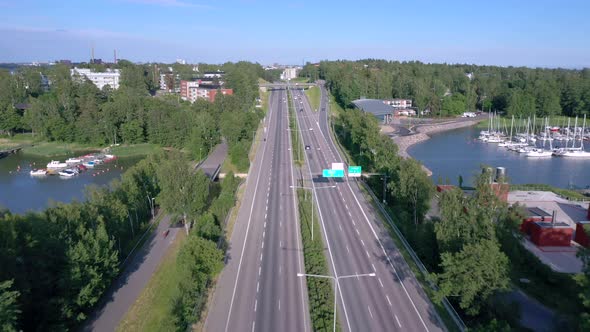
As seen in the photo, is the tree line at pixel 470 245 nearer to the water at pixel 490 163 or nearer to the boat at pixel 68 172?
the water at pixel 490 163

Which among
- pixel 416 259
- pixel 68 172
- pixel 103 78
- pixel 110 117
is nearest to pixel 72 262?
pixel 416 259

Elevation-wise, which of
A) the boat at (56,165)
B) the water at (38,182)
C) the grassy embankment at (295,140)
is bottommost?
the water at (38,182)

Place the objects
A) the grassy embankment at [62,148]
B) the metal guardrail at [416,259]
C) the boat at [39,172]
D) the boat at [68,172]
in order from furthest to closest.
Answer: the grassy embankment at [62,148] → the boat at [39,172] → the boat at [68,172] → the metal guardrail at [416,259]

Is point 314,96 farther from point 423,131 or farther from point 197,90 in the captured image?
point 423,131

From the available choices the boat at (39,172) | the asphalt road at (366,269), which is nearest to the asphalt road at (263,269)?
the asphalt road at (366,269)

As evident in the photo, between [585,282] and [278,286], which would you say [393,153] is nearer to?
[278,286]

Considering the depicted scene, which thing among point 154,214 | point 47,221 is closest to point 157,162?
point 154,214
